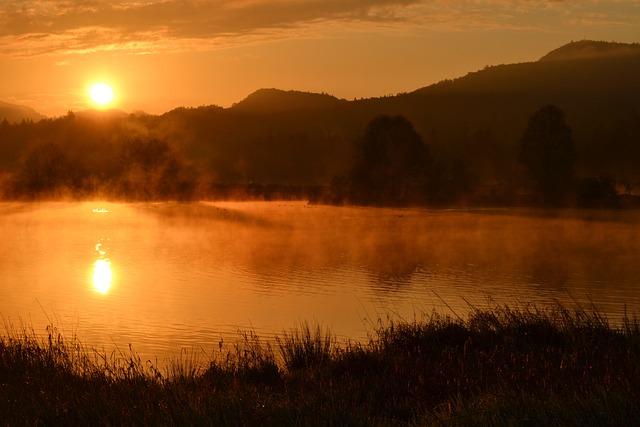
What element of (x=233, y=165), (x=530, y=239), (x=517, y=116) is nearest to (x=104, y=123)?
(x=233, y=165)

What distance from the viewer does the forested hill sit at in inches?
4289

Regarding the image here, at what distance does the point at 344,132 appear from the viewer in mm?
177000

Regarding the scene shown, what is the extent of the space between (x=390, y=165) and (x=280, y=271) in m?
51.1

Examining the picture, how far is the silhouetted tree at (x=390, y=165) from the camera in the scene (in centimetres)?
8038

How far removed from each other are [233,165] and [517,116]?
60.1 m

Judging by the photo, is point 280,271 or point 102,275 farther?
point 280,271

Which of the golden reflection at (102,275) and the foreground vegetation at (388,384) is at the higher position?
the foreground vegetation at (388,384)

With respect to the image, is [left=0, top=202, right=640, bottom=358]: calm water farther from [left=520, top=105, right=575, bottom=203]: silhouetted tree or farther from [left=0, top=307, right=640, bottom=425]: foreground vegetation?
[left=520, top=105, right=575, bottom=203]: silhouetted tree

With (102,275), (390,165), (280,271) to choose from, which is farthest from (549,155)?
(102,275)

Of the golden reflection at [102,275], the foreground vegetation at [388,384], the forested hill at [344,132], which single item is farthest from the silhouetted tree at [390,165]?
the foreground vegetation at [388,384]

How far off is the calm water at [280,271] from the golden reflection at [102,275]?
0.25 ft

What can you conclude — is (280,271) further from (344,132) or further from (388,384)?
(344,132)

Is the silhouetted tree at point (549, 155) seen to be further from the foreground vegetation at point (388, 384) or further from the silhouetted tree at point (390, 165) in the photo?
the foreground vegetation at point (388, 384)

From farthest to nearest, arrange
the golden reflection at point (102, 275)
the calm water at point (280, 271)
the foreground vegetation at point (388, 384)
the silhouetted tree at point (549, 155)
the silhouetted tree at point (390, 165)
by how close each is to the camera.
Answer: the silhouetted tree at point (390, 165)
the silhouetted tree at point (549, 155)
the golden reflection at point (102, 275)
the calm water at point (280, 271)
the foreground vegetation at point (388, 384)
